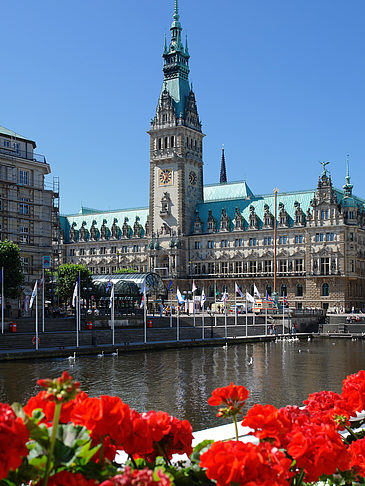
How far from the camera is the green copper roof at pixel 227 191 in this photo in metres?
158

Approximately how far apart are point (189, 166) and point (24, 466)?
5884 inches

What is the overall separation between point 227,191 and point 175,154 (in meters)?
19.1

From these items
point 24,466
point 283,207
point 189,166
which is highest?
point 189,166

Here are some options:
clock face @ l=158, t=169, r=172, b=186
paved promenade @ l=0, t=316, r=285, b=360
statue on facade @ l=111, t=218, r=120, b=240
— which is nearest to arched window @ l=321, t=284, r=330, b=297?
paved promenade @ l=0, t=316, r=285, b=360

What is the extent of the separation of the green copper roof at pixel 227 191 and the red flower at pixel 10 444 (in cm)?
14971

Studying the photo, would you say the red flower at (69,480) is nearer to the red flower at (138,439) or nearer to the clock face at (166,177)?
the red flower at (138,439)

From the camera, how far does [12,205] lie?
90.0m

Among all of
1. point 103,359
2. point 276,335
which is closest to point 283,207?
point 276,335

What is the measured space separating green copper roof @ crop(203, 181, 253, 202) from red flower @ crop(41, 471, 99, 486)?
149m

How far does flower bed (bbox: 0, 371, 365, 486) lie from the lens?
204 inches

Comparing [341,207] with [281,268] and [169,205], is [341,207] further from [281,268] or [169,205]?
[169,205]

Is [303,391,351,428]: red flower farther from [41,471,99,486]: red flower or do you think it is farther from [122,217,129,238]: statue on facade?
[122,217,129,238]: statue on facade

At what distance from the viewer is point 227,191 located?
162 meters

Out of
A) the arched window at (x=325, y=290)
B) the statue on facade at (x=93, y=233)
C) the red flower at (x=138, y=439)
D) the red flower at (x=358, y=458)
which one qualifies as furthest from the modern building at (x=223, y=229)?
the red flower at (x=138, y=439)
